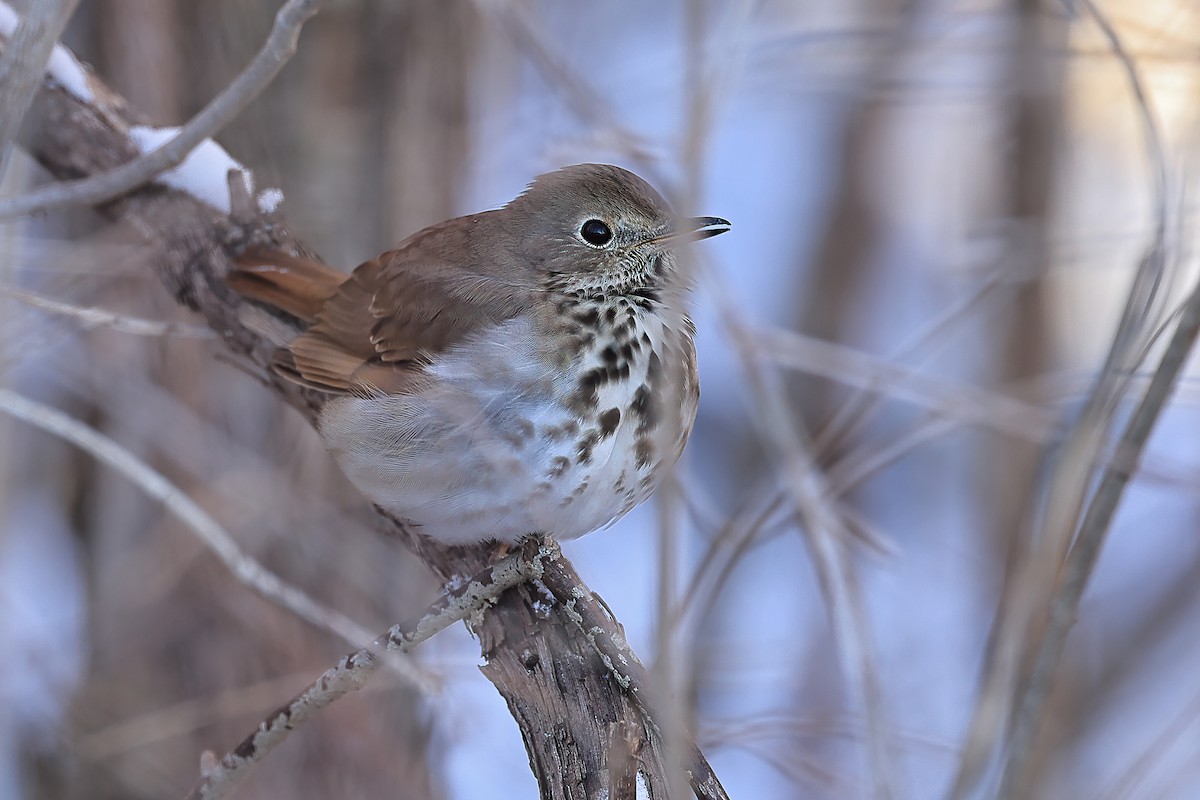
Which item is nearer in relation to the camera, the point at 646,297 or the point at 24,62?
the point at 24,62

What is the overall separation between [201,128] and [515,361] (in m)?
0.79

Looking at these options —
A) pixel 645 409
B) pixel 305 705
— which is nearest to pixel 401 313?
pixel 645 409

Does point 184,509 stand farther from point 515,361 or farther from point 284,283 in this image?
point 515,361

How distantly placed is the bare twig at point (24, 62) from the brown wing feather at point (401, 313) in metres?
1.02

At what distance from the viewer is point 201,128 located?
2.42 metres

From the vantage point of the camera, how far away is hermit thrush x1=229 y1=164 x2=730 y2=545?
2.45 m

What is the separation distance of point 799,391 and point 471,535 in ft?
13.9

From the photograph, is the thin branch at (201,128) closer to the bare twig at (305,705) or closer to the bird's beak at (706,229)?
the bird's beak at (706,229)

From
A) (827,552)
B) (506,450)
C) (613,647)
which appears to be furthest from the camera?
(506,450)

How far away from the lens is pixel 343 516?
13.0ft

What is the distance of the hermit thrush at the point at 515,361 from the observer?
2.45 metres

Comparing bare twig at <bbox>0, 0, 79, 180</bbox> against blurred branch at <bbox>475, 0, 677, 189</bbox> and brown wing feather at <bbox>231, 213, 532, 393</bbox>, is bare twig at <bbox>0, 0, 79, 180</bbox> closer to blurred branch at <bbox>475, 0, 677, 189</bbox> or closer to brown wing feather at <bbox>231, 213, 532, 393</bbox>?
brown wing feather at <bbox>231, 213, 532, 393</bbox>

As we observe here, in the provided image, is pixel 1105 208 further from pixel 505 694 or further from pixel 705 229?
pixel 505 694

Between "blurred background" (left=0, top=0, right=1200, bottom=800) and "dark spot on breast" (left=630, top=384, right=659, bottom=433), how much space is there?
222 millimetres
